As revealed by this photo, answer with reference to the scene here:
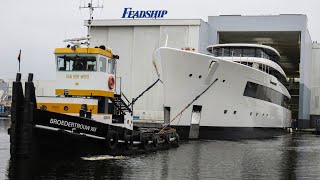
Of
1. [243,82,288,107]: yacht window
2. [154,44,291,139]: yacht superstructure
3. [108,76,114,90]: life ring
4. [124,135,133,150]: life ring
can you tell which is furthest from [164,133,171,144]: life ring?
[243,82,288,107]: yacht window

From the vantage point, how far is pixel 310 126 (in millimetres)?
60531

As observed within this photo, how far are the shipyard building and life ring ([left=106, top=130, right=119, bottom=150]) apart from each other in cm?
3129

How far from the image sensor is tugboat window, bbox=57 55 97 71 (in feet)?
63.2

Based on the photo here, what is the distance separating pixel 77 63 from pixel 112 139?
3594mm

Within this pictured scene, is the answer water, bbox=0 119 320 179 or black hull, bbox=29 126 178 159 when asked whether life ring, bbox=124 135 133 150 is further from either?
water, bbox=0 119 320 179

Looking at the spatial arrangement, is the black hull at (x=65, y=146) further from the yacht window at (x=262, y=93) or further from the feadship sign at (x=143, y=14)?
the feadship sign at (x=143, y=14)

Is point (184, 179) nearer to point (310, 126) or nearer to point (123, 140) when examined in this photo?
point (123, 140)

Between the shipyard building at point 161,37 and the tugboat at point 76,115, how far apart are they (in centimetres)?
2998

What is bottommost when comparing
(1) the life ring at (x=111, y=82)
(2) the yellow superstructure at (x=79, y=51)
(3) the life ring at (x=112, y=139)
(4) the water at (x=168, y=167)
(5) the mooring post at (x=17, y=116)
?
(4) the water at (x=168, y=167)

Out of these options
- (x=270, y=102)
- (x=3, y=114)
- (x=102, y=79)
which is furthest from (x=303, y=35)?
(x=3, y=114)

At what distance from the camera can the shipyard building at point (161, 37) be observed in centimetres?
5116

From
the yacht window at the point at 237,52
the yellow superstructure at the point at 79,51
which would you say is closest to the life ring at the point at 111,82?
the yellow superstructure at the point at 79,51

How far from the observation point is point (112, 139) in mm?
18469

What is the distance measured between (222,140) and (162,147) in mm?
9918
